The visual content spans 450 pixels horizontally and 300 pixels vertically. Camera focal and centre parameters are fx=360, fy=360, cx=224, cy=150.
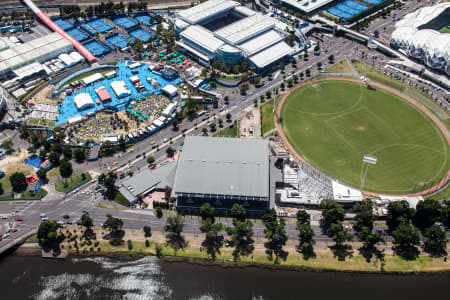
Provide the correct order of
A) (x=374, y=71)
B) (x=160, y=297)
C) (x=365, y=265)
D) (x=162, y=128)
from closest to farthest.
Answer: (x=160, y=297) < (x=365, y=265) < (x=162, y=128) < (x=374, y=71)

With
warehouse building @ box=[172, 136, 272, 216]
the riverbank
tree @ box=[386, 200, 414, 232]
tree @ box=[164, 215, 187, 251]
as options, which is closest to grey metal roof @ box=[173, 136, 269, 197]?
warehouse building @ box=[172, 136, 272, 216]

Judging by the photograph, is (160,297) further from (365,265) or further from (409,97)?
(409,97)

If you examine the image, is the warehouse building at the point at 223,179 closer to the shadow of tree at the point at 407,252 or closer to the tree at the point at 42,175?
the shadow of tree at the point at 407,252

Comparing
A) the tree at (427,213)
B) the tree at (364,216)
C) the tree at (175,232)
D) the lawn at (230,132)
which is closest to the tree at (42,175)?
the tree at (175,232)

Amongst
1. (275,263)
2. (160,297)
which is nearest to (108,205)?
(160,297)

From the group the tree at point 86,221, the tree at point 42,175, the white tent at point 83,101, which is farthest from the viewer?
the white tent at point 83,101

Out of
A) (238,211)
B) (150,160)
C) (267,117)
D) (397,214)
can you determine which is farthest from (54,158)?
(397,214)
